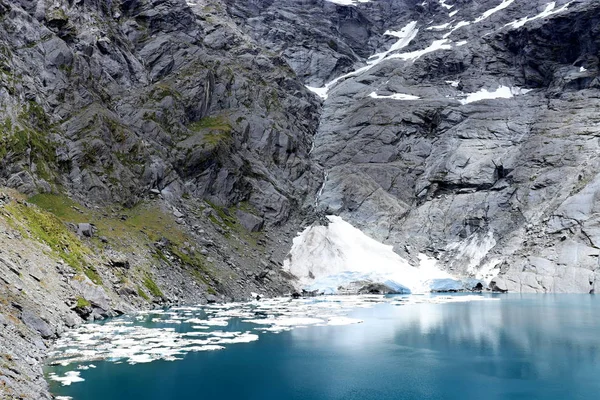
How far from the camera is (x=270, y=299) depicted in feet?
242

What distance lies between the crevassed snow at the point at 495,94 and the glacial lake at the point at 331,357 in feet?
330

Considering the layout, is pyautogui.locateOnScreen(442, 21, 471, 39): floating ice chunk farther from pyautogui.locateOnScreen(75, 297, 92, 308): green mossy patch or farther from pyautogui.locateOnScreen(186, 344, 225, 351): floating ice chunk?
pyautogui.locateOnScreen(186, 344, 225, 351): floating ice chunk

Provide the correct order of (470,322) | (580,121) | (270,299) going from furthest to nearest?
(580,121), (270,299), (470,322)

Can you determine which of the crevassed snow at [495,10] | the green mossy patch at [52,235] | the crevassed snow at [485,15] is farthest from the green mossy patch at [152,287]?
the crevassed snow at [495,10]

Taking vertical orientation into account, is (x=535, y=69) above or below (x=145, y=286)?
above

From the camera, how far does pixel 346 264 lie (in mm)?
95062

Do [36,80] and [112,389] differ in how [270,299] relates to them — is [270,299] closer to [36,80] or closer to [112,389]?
[112,389]

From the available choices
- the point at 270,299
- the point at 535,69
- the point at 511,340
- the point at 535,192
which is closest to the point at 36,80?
the point at 270,299

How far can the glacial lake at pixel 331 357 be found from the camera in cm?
2442

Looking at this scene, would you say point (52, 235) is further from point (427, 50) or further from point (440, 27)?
point (440, 27)

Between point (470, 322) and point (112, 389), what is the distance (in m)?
34.9

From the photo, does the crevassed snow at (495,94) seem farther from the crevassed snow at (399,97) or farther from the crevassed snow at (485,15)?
the crevassed snow at (485,15)

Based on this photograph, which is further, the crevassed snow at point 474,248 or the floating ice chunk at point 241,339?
the crevassed snow at point 474,248

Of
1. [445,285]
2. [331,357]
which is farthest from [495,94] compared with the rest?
[331,357]
